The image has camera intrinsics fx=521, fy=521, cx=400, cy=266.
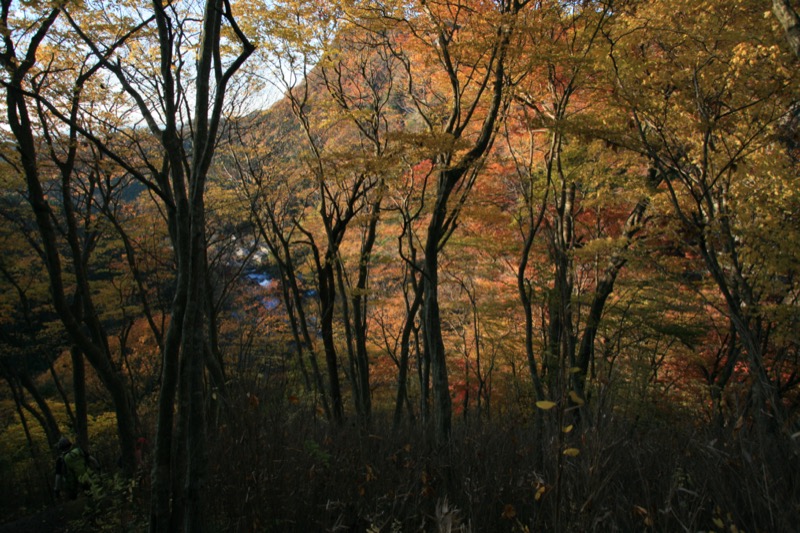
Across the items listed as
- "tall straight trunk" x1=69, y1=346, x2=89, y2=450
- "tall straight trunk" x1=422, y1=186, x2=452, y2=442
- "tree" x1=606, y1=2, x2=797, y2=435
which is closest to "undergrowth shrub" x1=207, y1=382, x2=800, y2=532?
"tall straight trunk" x1=422, y1=186, x2=452, y2=442

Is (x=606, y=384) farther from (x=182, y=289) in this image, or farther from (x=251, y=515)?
(x=182, y=289)

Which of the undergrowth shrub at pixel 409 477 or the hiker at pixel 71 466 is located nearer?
the undergrowth shrub at pixel 409 477

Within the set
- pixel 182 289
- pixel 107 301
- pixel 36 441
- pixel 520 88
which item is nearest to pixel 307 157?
pixel 520 88

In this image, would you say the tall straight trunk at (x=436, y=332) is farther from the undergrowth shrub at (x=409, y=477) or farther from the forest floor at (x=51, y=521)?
the forest floor at (x=51, y=521)

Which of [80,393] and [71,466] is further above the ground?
[80,393]

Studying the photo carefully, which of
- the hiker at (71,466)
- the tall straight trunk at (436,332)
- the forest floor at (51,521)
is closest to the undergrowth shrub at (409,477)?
the tall straight trunk at (436,332)

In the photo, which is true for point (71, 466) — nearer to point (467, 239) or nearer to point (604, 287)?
point (467, 239)

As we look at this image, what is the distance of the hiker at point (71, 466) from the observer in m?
7.52

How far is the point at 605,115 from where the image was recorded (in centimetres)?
664

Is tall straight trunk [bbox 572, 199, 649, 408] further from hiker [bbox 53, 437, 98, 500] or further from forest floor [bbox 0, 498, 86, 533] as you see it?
hiker [bbox 53, 437, 98, 500]

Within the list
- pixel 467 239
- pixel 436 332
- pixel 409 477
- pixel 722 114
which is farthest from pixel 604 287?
pixel 409 477

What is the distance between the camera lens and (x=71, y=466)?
7520 millimetres

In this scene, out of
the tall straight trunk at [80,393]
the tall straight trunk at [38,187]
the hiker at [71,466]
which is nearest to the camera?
the tall straight trunk at [38,187]

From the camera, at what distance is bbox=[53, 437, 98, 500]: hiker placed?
24.7 feet
